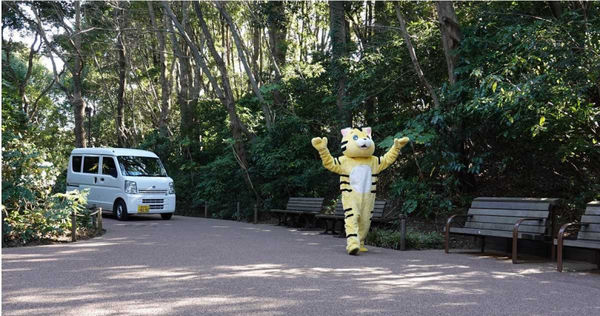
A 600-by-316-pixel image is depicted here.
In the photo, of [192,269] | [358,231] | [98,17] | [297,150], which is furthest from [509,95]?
[98,17]

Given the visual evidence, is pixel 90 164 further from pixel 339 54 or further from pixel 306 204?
pixel 339 54

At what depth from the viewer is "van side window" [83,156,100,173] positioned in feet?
56.6

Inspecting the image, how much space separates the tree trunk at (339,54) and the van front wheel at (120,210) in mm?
6808

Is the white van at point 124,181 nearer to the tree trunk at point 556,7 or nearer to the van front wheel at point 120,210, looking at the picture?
the van front wheel at point 120,210

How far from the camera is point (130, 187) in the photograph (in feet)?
52.2

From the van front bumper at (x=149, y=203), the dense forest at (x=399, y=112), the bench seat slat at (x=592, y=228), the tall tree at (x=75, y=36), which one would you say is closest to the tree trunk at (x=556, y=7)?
the dense forest at (x=399, y=112)

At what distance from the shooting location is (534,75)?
30.4 feet

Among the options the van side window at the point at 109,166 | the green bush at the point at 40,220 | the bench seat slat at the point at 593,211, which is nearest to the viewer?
the bench seat slat at the point at 593,211

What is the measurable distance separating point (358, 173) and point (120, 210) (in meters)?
9.30

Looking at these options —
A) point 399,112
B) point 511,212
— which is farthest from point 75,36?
point 511,212

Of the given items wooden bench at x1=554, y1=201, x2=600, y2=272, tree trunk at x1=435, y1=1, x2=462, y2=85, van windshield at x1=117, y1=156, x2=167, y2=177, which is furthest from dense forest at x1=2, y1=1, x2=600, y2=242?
van windshield at x1=117, y1=156, x2=167, y2=177

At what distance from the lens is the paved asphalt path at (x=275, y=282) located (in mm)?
5195

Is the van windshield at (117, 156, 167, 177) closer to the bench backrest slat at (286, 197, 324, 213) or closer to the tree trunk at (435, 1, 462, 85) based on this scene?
the bench backrest slat at (286, 197, 324, 213)

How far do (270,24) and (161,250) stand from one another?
12562 mm
